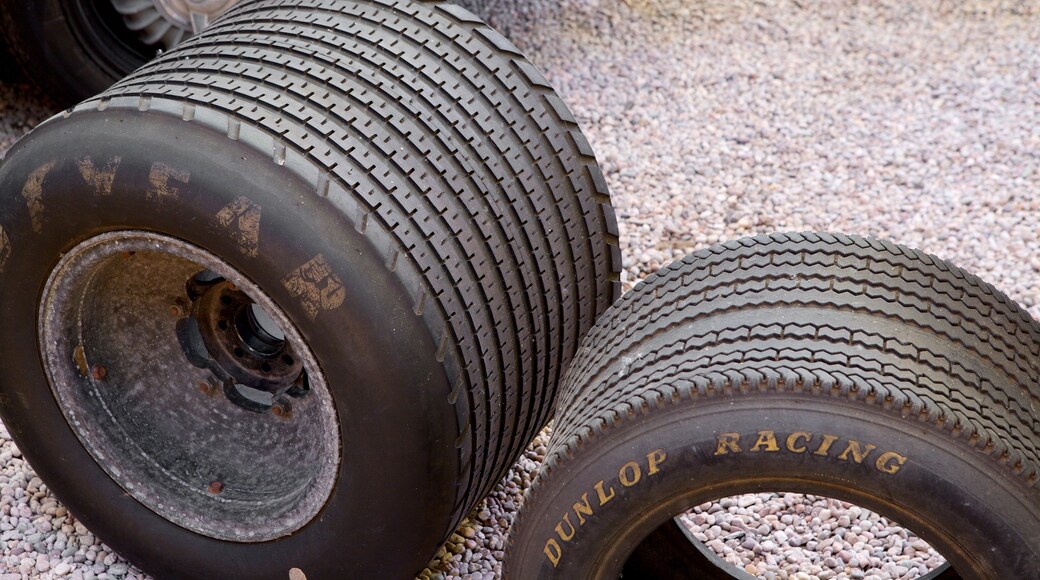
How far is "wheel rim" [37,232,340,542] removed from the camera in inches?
109

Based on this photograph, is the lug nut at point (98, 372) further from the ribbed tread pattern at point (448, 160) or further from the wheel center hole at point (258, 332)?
the ribbed tread pattern at point (448, 160)

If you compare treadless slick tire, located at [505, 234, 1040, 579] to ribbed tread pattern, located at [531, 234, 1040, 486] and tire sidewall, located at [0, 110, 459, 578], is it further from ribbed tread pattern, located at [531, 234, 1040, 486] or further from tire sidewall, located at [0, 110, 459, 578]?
tire sidewall, located at [0, 110, 459, 578]

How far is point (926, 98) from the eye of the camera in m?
5.59

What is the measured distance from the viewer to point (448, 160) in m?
2.62

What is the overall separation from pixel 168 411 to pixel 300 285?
2.88 ft

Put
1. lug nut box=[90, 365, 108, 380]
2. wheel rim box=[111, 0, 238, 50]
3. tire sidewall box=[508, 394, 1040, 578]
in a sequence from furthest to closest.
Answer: wheel rim box=[111, 0, 238, 50]
lug nut box=[90, 365, 108, 380]
tire sidewall box=[508, 394, 1040, 578]

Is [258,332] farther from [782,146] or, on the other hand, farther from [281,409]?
[782,146]

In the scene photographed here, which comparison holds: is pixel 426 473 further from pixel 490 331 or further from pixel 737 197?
pixel 737 197

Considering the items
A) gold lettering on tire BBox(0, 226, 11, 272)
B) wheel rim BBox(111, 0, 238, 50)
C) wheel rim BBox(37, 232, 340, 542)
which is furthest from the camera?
wheel rim BBox(111, 0, 238, 50)

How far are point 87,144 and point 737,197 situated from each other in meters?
3.04

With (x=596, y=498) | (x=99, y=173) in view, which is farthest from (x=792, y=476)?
(x=99, y=173)

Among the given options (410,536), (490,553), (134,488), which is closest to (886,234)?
(490,553)

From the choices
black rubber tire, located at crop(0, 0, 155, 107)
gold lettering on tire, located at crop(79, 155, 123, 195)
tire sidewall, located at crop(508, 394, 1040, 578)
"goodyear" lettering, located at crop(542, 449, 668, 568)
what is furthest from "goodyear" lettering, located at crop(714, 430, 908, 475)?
black rubber tire, located at crop(0, 0, 155, 107)

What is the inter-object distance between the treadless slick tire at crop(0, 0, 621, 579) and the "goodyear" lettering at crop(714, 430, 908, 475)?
641 mm
